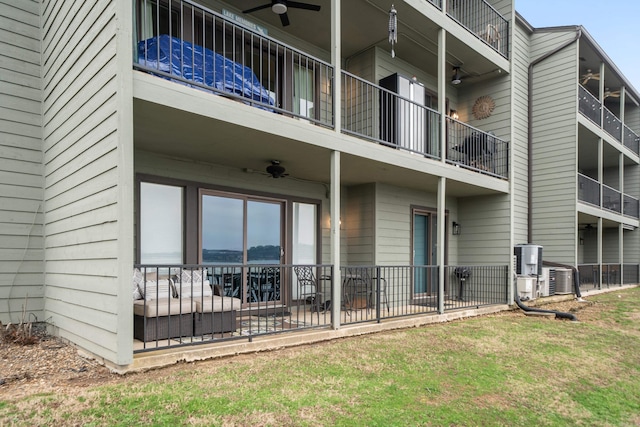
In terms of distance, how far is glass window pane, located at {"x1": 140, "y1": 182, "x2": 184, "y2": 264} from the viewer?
5691 millimetres

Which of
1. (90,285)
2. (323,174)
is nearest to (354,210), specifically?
(323,174)

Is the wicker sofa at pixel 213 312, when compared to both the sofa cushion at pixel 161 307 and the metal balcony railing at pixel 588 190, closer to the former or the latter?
the sofa cushion at pixel 161 307

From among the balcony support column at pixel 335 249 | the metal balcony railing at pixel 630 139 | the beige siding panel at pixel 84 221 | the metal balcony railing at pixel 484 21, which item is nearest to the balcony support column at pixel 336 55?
the balcony support column at pixel 335 249

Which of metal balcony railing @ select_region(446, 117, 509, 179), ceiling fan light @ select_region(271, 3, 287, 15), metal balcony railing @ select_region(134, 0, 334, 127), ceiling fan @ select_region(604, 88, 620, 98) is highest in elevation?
ceiling fan @ select_region(604, 88, 620, 98)

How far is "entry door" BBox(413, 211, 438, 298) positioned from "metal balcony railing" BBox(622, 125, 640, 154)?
9767 millimetres

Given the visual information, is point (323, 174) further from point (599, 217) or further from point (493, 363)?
point (599, 217)

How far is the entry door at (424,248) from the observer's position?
909cm

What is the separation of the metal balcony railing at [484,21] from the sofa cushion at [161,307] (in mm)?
8582

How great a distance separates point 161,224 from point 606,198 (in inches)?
578

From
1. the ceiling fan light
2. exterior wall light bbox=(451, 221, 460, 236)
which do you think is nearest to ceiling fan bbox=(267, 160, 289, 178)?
the ceiling fan light

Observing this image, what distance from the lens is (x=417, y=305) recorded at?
8.13m

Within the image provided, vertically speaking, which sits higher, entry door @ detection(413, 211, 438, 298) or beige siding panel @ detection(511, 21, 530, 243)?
beige siding panel @ detection(511, 21, 530, 243)

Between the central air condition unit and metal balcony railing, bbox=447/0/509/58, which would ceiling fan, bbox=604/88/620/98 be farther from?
the central air condition unit

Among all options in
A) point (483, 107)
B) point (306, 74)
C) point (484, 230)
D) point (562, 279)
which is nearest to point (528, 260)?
point (484, 230)
